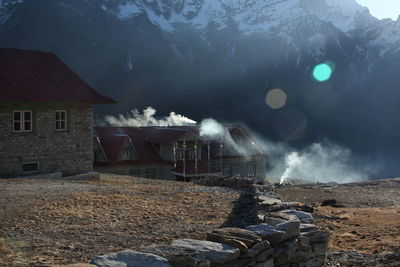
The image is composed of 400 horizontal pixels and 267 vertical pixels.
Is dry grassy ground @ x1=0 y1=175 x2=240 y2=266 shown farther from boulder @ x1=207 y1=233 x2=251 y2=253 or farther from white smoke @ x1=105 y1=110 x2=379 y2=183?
white smoke @ x1=105 y1=110 x2=379 y2=183

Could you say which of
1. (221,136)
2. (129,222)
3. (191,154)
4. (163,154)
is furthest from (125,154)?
(129,222)

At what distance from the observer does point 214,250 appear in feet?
20.9

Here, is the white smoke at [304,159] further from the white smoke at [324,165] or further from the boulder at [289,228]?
the boulder at [289,228]

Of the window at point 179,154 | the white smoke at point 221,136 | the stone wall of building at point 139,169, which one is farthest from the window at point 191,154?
the white smoke at point 221,136

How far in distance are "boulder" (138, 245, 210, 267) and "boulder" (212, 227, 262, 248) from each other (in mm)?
828

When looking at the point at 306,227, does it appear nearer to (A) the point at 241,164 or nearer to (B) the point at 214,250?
(B) the point at 214,250

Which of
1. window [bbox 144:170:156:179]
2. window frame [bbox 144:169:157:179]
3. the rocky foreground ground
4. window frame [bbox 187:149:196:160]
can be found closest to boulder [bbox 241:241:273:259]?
the rocky foreground ground

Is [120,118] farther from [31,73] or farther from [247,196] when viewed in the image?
[247,196]

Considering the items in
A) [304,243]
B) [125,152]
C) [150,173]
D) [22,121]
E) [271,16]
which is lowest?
[150,173]

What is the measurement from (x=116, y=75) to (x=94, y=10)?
22.7 m

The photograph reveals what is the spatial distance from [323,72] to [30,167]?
123 metres

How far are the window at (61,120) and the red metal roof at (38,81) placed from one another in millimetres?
833

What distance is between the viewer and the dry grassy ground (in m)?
7.56

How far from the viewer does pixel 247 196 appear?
14.3m
